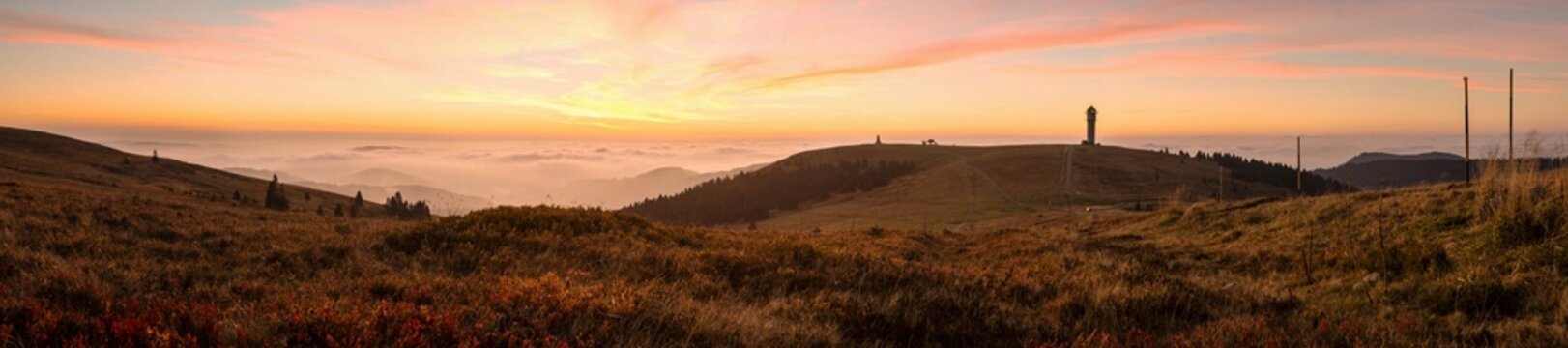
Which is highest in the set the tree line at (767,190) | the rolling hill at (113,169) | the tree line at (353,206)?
the rolling hill at (113,169)

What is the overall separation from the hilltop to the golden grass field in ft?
119

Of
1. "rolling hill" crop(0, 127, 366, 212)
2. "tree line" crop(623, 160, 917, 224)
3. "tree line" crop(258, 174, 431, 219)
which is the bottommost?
"tree line" crop(623, 160, 917, 224)

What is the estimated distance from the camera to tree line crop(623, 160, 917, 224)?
341 feet

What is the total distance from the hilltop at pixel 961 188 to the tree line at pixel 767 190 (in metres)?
0.25

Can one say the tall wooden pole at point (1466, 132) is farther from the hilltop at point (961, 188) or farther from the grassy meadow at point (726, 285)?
the hilltop at point (961, 188)

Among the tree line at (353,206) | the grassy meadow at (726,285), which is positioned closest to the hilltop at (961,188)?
the tree line at (353,206)

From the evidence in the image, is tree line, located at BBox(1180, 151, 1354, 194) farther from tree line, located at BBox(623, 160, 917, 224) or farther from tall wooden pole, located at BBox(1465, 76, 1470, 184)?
tall wooden pole, located at BBox(1465, 76, 1470, 184)

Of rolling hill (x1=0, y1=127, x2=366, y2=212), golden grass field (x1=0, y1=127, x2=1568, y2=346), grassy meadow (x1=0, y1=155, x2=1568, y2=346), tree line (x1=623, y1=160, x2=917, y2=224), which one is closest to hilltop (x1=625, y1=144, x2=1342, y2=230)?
tree line (x1=623, y1=160, x2=917, y2=224)

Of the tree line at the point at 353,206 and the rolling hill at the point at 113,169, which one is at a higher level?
the rolling hill at the point at 113,169

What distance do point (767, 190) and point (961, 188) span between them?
3970 cm

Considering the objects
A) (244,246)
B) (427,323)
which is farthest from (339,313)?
(244,246)

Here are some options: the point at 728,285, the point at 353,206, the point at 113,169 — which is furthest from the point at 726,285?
the point at 113,169

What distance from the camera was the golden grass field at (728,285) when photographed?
5734mm

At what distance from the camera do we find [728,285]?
389 inches
